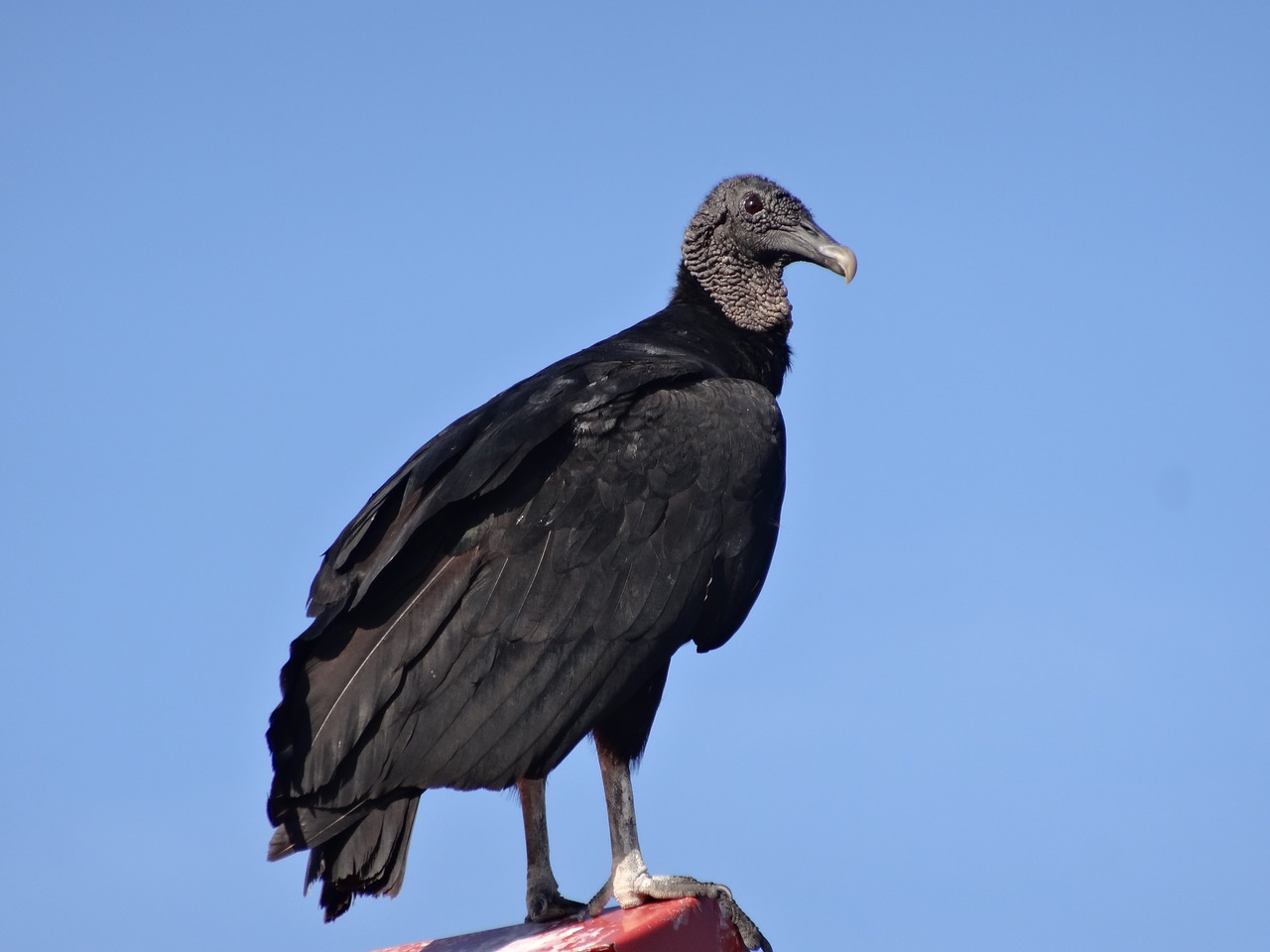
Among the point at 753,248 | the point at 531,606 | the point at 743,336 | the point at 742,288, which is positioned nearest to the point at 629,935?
the point at 531,606

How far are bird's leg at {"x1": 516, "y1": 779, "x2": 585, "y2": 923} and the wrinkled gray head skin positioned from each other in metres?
1.75

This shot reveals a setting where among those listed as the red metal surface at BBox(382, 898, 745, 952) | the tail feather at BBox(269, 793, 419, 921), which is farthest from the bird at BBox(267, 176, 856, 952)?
the red metal surface at BBox(382, 898, 745, 952)

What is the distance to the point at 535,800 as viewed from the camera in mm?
4270

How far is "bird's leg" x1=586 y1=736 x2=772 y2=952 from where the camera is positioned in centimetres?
367

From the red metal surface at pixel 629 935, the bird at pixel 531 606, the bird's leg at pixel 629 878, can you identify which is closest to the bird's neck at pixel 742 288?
the bird at pixel 531 606

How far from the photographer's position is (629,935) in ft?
11.0

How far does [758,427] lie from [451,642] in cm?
105

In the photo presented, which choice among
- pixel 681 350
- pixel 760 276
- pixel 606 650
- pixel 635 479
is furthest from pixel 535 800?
pixel 760 276

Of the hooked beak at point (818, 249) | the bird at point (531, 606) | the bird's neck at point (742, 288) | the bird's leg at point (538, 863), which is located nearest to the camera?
the bird at point (531, 606)

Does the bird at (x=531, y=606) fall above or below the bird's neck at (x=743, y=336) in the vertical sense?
below

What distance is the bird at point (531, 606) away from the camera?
3.64 metres

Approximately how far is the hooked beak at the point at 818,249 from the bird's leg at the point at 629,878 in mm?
1848

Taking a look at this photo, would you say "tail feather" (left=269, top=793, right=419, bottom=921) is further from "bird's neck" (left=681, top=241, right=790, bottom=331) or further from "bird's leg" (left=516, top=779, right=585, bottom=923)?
"bird's neck" (left=681, top=241, right=790, bottom=331)

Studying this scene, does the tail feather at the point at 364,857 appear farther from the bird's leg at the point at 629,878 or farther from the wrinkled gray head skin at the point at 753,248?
the wrinkled gray head skin at the point at 753,248
